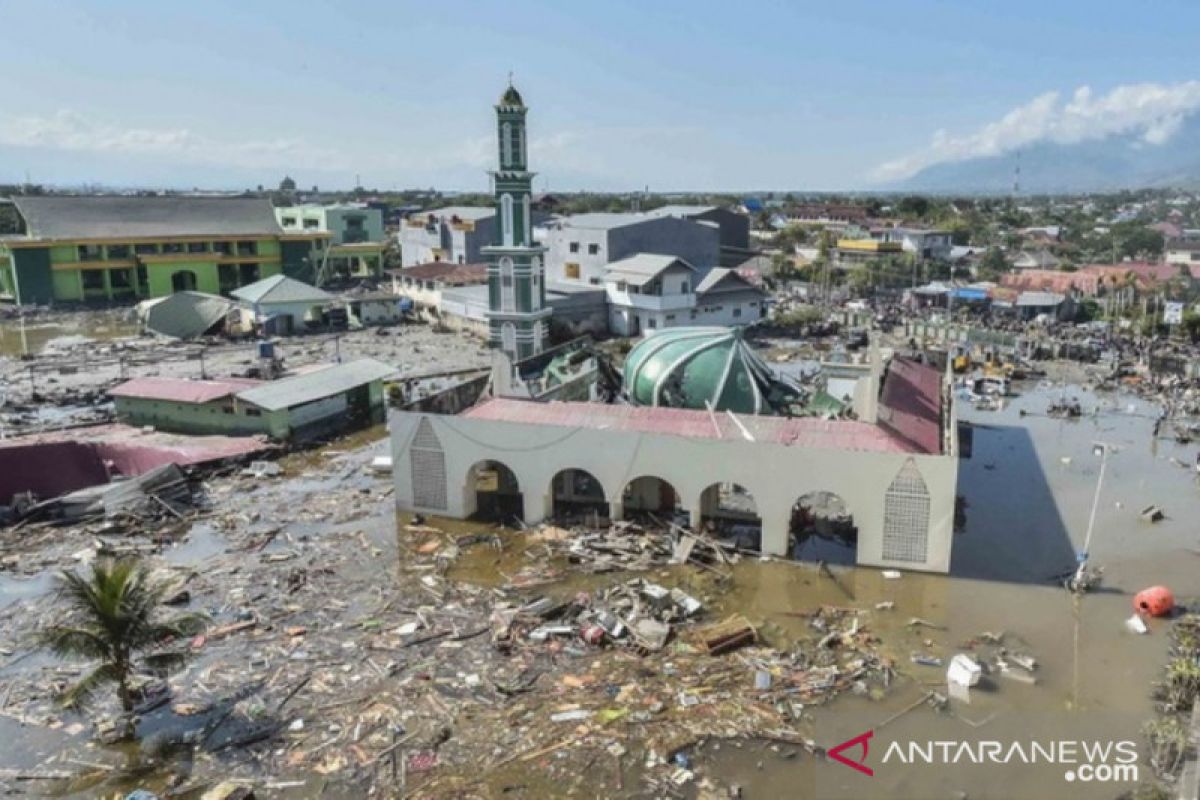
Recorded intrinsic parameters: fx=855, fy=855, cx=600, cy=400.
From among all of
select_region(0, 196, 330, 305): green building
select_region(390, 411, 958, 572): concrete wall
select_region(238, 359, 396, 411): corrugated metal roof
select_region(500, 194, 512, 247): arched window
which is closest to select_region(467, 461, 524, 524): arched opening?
select_region(390, 411, 958, 572): concrete wall

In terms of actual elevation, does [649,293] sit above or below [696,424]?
above

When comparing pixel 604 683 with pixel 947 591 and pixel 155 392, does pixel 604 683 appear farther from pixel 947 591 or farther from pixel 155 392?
pixel 155 392

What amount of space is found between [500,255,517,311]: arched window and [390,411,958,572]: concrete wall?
10464 millimetres

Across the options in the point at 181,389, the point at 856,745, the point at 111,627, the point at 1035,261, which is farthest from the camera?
the point at 1035,261

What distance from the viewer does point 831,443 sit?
714 inches

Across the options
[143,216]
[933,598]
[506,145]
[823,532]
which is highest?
[506,145]

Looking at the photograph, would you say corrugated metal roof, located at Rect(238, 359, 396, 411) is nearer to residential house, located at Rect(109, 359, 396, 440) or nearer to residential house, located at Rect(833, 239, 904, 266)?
residential house, located at Rect(109, 359, 396, 440)

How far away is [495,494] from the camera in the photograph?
22.4m

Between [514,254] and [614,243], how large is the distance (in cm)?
1876

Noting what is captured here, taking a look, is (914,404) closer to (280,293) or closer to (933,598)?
(933,598)

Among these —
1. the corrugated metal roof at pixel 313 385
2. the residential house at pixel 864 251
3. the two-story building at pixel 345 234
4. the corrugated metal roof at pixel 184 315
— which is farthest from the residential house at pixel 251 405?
the residential house at pixel 864 251

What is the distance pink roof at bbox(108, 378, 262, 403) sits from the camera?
1037 inches

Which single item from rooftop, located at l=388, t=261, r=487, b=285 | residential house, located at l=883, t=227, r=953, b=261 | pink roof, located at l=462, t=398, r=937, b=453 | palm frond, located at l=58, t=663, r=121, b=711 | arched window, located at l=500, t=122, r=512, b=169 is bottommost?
palm frond, located at l=58, t=663, r=121, b=711

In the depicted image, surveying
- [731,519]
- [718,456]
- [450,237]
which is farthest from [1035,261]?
[718,456]
